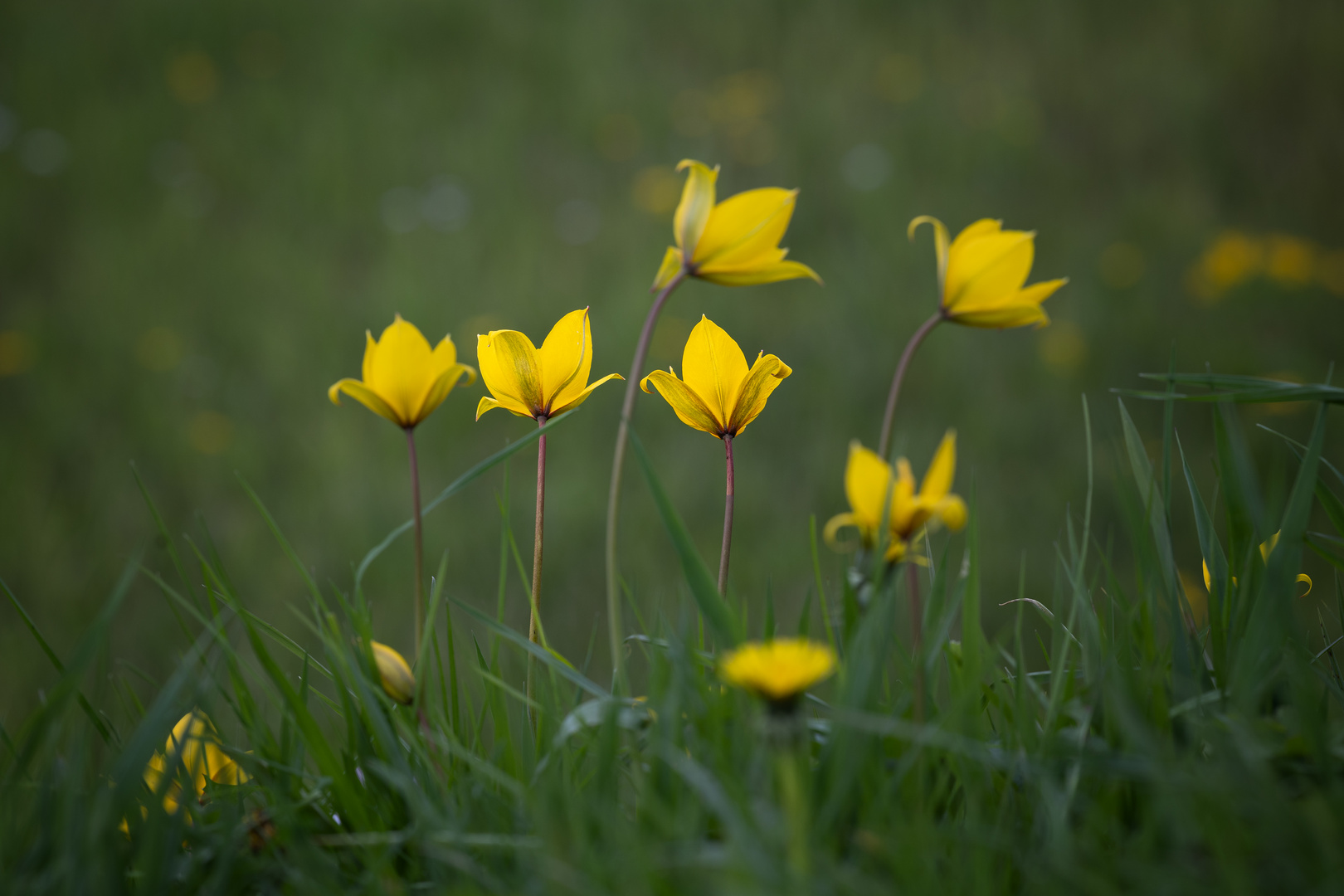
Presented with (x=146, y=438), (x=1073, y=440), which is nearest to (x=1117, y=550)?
(x=1073, y=440)

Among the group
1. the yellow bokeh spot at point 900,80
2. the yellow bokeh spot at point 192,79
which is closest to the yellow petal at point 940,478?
the yellow bokeh spot at point 900,80

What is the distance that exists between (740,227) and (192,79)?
13.3 ft

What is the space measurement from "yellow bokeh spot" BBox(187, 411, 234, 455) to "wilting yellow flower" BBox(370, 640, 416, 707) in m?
2.05

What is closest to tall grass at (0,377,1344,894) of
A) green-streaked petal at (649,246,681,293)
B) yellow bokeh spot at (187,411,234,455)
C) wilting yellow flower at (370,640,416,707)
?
wilting yellow flower at (370,640,416,707)

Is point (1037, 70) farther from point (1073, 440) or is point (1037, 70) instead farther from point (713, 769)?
point (713, 769)

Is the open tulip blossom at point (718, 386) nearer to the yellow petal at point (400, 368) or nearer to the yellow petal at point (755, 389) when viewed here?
the yellow petal at point (755, 389)

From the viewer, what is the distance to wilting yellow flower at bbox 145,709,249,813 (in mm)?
443

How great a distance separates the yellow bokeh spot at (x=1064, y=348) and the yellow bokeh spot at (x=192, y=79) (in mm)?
3819

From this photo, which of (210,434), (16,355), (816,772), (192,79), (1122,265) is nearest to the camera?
(816,772)

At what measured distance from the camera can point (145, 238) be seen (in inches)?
111

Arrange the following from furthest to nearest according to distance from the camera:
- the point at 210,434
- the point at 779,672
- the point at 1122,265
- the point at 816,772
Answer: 1. the point at 1122,265
2. the point at 210,434
3. the point at 816,772
4. the point at 779,672

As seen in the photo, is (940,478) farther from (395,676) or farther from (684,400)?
(395,676)

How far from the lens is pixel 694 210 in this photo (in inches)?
18.4

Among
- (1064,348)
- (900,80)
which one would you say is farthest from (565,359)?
(900,80)
